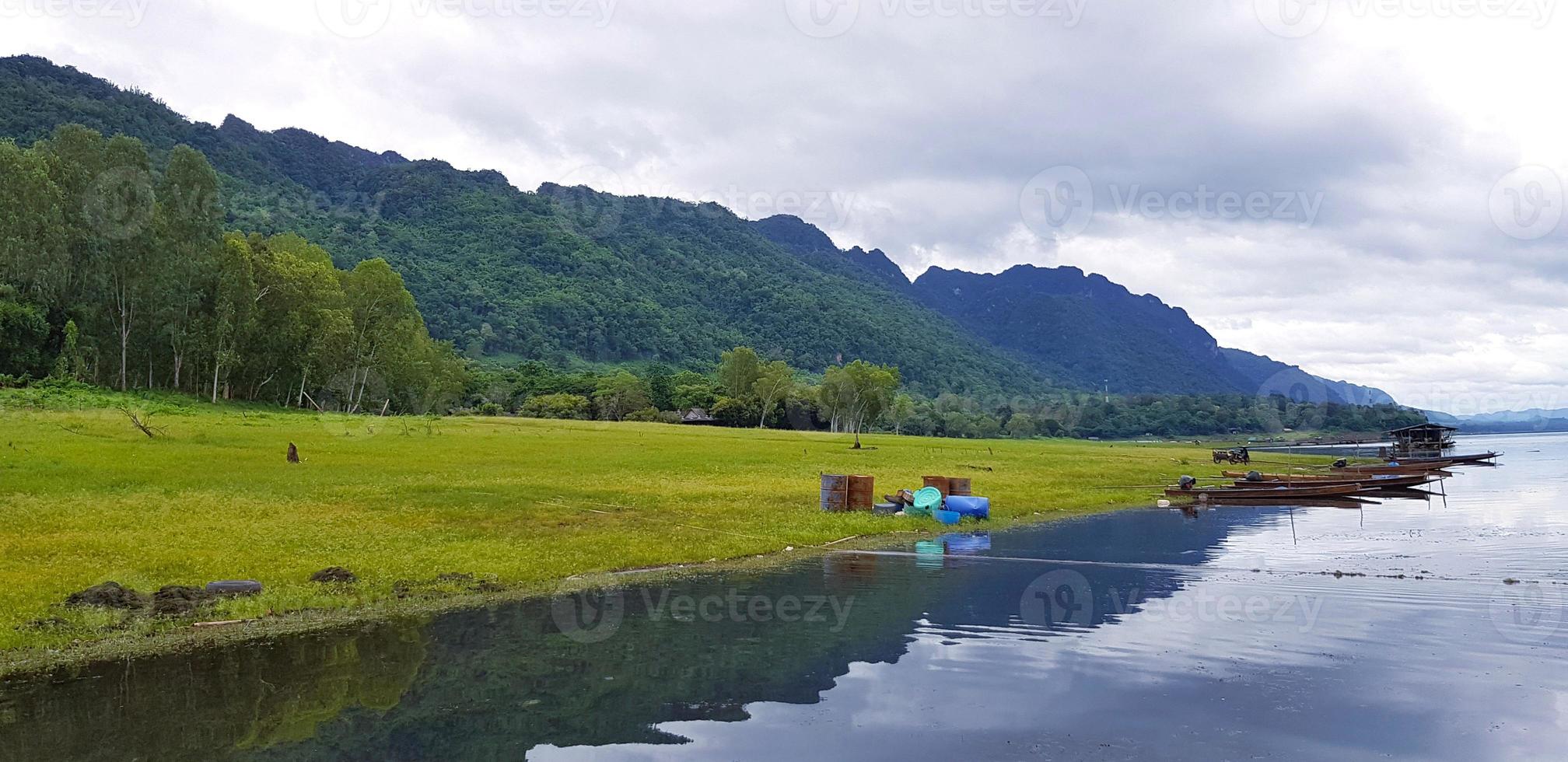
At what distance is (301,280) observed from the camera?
95.1 metres

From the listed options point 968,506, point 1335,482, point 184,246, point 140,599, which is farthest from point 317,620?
point 184,246

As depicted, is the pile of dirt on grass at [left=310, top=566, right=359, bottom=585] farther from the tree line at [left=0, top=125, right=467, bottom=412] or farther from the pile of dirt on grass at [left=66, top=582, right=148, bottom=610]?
the tree line at [left=0, top=125, right=467, bottom=412]

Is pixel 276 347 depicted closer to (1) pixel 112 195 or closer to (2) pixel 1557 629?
(1) pixel 112 195

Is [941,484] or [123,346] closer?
[941,484]

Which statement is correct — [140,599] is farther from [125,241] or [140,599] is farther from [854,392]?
[854,392]

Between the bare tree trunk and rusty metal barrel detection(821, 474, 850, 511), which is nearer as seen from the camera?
rusty metal barrel detection(821, 474, 850, 511)

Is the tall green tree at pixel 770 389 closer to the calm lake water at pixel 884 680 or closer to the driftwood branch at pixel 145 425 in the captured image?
the driftwood branch at pixel 145 425

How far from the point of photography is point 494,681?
1555cm

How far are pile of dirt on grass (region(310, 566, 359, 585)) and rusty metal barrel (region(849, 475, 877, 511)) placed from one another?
21.2 metres

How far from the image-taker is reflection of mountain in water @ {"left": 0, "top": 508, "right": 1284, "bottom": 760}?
12.8 meters

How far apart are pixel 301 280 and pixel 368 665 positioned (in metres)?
90.5

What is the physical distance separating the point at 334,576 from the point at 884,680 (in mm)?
13602

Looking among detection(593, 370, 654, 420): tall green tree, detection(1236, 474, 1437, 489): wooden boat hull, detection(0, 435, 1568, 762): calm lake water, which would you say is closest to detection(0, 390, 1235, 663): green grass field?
detection(0, 435, 1568, 762): calm lake water

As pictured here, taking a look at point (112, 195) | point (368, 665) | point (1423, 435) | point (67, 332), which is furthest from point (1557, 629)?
point (1423, 435)
